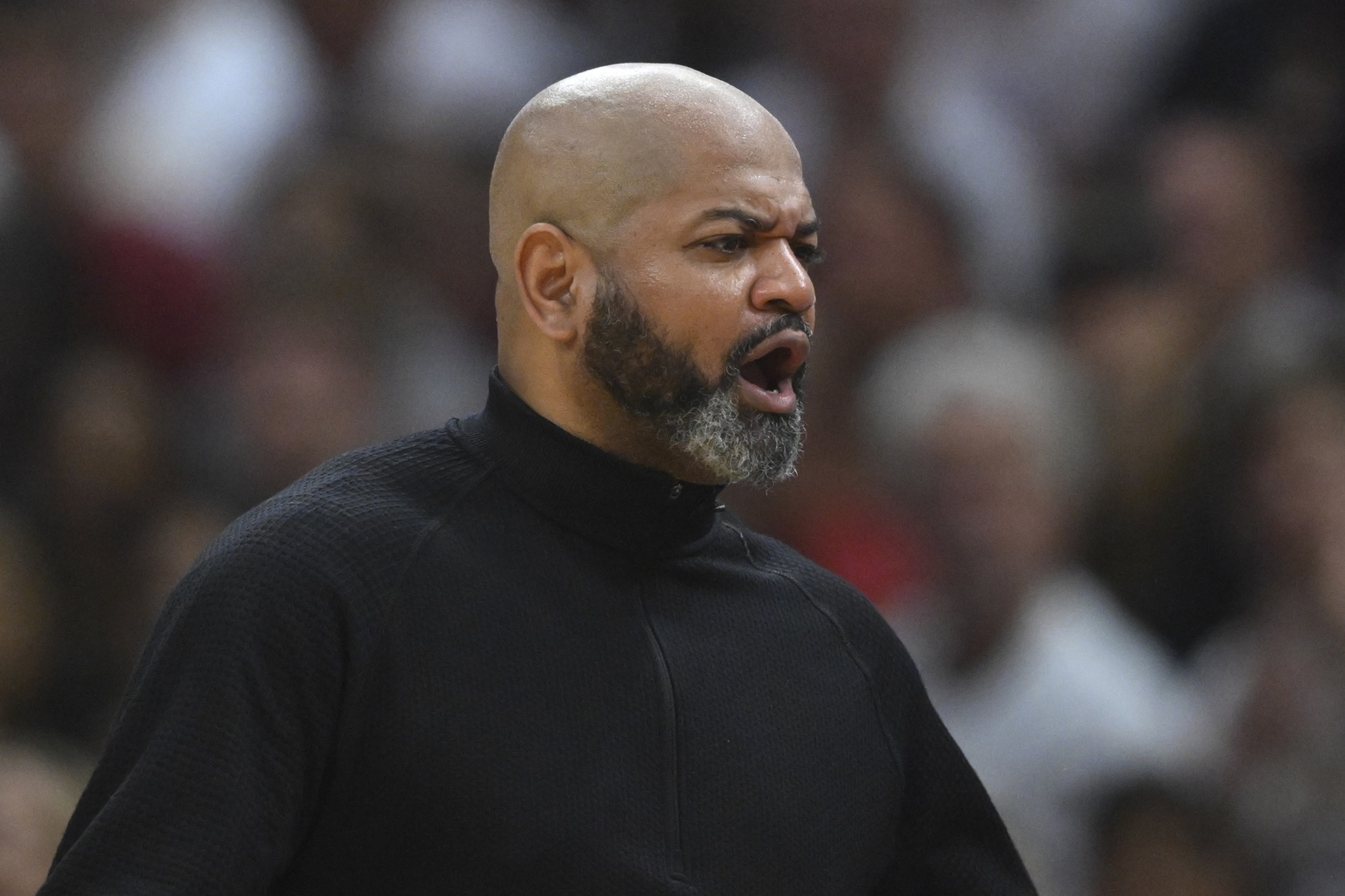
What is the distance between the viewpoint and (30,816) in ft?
13.1

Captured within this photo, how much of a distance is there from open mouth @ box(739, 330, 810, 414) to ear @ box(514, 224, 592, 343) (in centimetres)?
20

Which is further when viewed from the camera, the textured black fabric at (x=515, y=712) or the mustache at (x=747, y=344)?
the mustache at (x=747, y=344)

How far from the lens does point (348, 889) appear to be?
1917mm

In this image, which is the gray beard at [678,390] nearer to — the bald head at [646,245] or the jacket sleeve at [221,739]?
the bald head at [646,245]

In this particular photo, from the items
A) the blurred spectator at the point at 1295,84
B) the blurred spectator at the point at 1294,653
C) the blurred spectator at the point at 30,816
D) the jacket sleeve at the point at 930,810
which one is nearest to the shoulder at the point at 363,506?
the jacket sleeve at the point at 930,810

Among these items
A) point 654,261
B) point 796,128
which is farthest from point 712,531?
point 796,128

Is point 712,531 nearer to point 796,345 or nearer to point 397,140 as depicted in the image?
point 796,345

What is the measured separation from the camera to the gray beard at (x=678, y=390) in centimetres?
217

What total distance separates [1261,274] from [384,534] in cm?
327

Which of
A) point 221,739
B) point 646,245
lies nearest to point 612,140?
point 646,245

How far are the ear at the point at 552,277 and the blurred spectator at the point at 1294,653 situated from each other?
2324 millimetres

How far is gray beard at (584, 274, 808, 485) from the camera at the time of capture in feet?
7.11

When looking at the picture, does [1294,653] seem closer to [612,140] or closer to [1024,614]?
[1024,614]

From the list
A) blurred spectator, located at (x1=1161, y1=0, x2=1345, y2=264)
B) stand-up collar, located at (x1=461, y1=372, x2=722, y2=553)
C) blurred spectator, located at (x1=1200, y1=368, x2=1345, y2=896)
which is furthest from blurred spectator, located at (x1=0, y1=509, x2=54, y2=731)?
blurred spectator, located at (x1=1161, y1=0, x2=1345, y2=264)
